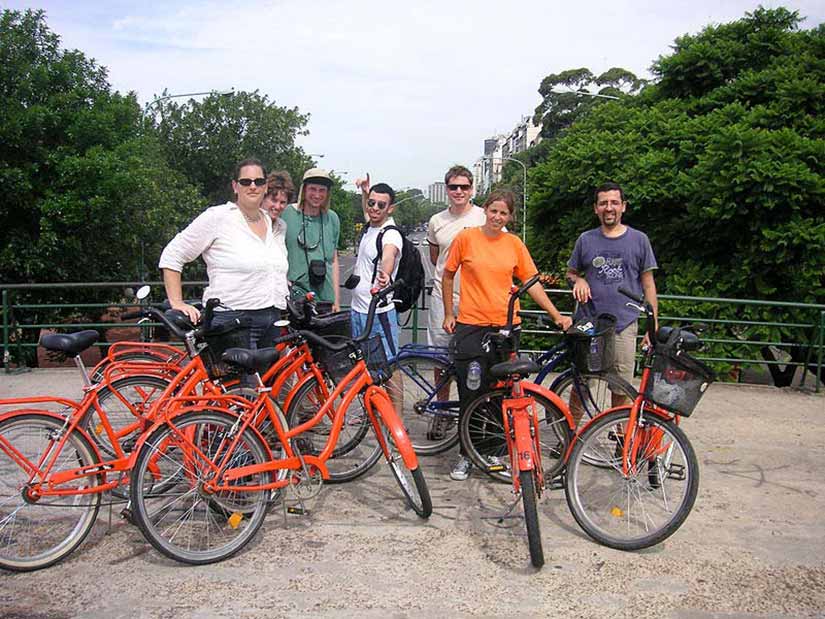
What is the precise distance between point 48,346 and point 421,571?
2245mm

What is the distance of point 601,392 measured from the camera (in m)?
4.85

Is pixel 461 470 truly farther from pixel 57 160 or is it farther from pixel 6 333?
pixel 57 160

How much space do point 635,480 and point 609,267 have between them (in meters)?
1.50

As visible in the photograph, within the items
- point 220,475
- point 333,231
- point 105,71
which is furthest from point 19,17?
point 220,475

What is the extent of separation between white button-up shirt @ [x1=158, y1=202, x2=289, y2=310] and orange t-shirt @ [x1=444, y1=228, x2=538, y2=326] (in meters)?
1.22

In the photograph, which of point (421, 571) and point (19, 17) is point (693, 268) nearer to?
point (421, 571)

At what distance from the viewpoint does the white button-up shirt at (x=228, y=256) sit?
4270 mm

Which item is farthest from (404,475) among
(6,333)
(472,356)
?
(6,333)

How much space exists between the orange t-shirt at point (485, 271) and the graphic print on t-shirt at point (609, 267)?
1.61 ft

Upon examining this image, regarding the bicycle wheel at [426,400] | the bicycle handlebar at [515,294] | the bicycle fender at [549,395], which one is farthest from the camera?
the bicycle wheel at [426,400]

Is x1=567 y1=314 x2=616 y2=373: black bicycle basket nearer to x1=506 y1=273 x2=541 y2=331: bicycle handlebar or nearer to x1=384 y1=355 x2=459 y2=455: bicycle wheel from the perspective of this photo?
x1=506 y1=273 x2=541 y2=331: bicycle handlebar

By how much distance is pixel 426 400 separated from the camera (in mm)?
5281

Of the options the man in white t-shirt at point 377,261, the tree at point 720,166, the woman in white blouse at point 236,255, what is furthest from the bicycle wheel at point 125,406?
the tree at point 720,166

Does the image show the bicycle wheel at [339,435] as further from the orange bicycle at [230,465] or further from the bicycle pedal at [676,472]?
the bicycle pedal at [676,472]
